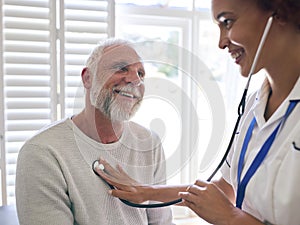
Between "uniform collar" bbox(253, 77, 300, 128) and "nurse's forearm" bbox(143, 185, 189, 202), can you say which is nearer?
"uniform collar" bbox(253, 77, 300, 128)

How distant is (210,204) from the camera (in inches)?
31.5

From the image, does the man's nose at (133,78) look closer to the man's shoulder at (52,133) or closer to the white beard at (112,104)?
the white beard at (112,104)

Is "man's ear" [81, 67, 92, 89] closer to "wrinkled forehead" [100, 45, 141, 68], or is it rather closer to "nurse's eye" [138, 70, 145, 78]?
"wrinkled forehead" [100, 45, 141, 68]

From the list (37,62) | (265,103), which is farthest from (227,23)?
(37,62)

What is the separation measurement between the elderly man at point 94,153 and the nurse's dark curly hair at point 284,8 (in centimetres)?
36

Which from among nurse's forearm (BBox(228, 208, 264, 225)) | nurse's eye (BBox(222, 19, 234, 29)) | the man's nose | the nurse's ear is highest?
the nurse's ear

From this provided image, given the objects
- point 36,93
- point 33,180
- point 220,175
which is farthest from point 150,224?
point 36,93

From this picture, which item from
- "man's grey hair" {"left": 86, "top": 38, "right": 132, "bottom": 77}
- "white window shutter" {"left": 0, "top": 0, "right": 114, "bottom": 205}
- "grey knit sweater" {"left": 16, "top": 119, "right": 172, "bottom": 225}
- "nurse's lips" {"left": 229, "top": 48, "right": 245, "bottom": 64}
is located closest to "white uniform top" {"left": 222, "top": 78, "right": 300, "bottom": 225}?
"nurse's lips" {"left": 229, "top": 48, "right": 245, "bottom": 64}

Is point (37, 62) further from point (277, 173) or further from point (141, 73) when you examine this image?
point (277, 173)

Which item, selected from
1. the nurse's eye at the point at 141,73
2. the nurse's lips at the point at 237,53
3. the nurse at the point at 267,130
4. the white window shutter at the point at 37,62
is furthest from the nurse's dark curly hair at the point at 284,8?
the white window shutter at the point at 37,62

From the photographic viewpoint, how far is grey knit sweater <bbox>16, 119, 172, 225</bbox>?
1006mm

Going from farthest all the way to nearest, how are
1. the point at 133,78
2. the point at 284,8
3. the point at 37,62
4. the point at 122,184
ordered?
the point at 37,62 < the point at 122,184 < the point at 133,78 < the point at 284,8

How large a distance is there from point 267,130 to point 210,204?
0.22 meters

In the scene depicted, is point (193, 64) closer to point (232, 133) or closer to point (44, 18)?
point (232, 133)
